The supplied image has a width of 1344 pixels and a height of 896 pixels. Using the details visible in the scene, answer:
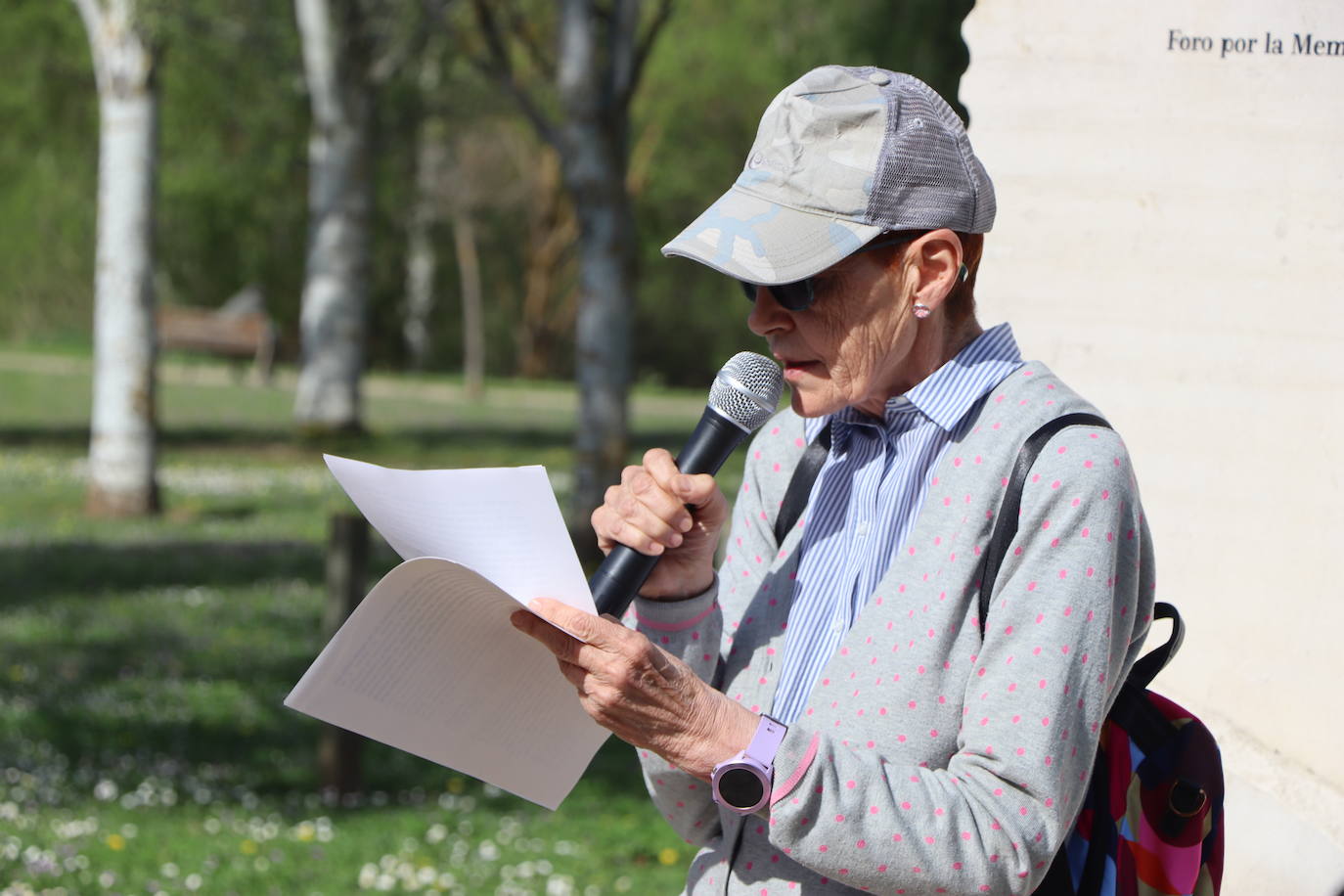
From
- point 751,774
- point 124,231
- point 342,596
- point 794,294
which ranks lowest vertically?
point 124,231

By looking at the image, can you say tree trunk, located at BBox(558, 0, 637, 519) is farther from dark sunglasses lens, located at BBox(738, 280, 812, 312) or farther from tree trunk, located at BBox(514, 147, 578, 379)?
tree trunk, located at BBox(514, 147, 578, 379)

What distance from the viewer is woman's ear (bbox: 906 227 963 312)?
1.90 meters

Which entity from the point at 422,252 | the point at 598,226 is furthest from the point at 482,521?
the point at 422,252

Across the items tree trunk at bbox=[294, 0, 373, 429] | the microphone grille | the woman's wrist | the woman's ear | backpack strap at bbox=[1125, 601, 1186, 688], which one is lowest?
tree trunk at bbox=[294, 0, 373, 429]

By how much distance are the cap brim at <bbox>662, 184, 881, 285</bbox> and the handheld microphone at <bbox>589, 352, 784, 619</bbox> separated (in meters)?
0.19

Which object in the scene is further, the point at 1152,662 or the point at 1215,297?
the point at 1215,297

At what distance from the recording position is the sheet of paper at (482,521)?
6.02 ft

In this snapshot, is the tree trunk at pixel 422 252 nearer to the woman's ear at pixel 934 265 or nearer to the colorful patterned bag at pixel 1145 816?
the woman's ear at pixel 934 265

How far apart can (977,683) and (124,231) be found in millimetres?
11008

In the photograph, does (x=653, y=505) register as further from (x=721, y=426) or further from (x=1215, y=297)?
(x=1215, y=297)

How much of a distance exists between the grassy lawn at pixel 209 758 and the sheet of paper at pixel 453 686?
362 centimetres

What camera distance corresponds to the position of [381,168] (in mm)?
30953

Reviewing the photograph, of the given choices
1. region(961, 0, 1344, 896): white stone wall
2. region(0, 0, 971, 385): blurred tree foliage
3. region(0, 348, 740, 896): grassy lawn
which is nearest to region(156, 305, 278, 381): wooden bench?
region(0, 0, 971, 385): blurred tree foliage

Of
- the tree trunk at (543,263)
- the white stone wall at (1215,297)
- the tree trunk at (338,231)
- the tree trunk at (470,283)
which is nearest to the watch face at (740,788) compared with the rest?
the white stone wall at (1215,297)
